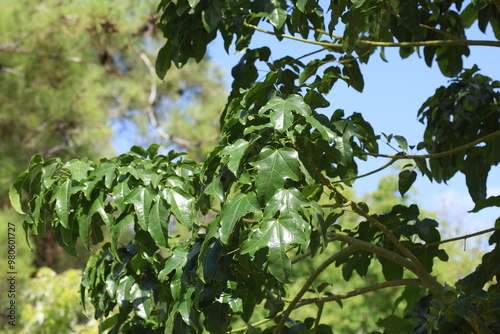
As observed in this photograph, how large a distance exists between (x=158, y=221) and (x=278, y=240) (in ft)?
1.39

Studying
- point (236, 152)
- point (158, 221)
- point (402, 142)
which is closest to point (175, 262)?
point (158, 221)

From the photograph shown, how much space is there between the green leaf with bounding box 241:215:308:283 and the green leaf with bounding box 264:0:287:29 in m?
0.69

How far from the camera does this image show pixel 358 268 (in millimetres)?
2080

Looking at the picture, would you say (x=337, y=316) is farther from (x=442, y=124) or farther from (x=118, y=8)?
(x=442, y=124)

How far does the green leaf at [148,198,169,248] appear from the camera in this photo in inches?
63.8

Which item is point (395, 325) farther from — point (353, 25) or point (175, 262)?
point (353, 25)

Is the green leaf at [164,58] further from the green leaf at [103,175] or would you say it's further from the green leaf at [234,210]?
the green leaf at [234,210]

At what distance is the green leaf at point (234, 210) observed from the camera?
1.39 m

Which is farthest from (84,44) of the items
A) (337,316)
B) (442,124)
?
(442,124)

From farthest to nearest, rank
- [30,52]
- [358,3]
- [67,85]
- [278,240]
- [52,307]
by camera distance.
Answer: [67,85]
[30,52]
[52,307]
[358,3]
[278,240]

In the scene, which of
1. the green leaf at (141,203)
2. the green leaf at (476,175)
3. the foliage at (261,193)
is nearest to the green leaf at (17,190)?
the foliage at (261,193)

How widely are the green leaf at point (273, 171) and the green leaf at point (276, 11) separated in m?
0.54

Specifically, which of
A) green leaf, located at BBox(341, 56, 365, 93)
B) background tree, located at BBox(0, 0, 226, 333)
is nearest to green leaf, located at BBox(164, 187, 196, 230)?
green leaf, located at BBox(341, 56, 365, 93)

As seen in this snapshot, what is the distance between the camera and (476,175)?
2.16 meters
